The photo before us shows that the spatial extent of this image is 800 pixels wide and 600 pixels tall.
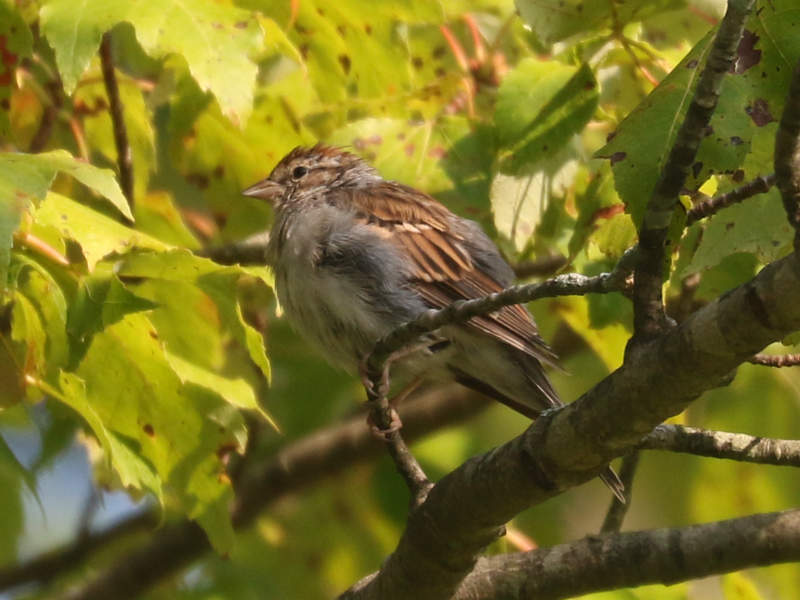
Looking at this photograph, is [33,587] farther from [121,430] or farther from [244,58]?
[244,58]

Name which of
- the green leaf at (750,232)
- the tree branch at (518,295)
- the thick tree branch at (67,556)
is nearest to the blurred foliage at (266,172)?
the green leaf at (750,232)

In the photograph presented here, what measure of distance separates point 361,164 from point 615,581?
7.76 feet

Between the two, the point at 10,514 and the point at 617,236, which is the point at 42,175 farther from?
the point at 10,514

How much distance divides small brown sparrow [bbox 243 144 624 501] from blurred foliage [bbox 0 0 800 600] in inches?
7.9

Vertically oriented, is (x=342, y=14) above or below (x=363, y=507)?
above

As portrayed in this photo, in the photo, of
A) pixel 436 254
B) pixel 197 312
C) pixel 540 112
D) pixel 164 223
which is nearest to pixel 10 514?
pixel 164 223

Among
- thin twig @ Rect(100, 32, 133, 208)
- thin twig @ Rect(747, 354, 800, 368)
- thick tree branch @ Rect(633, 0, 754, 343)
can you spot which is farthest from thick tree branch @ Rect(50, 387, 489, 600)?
thick tree branch @ Rect(633, 0, 754, 343)

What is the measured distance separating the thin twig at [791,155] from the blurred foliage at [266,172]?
146mm

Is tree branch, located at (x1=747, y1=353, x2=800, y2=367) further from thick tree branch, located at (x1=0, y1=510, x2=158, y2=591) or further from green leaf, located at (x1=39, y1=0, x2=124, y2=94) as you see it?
thick tree branch, located at (x1=0, y1=510, x2=158, y2=591)

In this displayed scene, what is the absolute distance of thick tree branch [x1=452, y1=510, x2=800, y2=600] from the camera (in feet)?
7.68

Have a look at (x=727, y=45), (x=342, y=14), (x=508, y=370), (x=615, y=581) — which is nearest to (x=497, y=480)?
(x=615, y=581)

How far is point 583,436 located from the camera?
2209 millimetres

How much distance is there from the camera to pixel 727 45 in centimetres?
179

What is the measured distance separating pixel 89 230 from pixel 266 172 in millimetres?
1386
